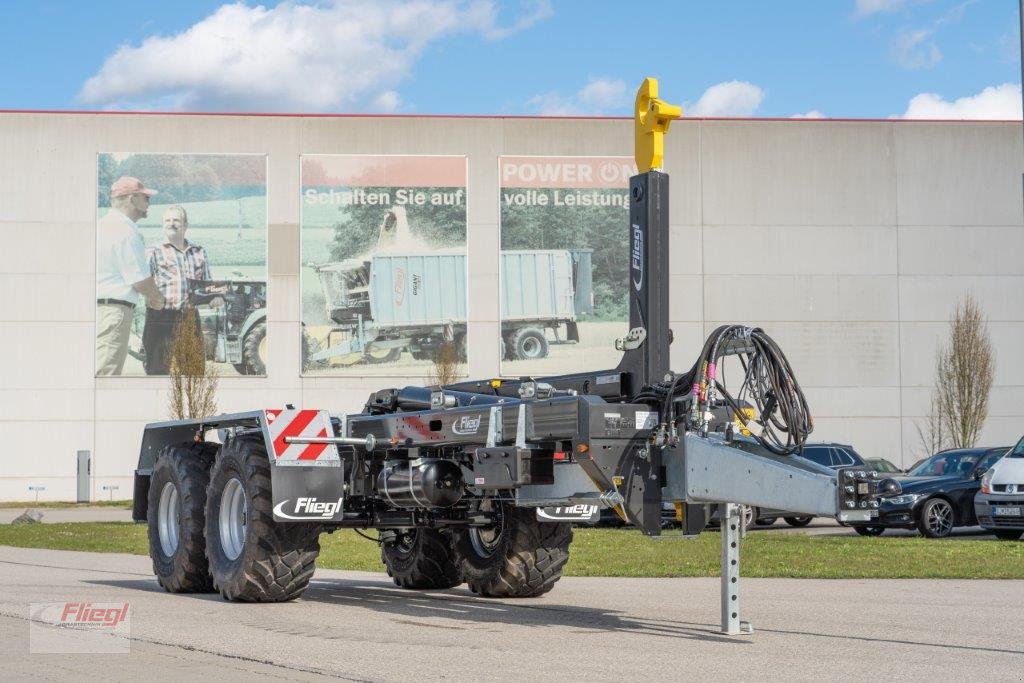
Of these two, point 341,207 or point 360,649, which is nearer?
point 360,649

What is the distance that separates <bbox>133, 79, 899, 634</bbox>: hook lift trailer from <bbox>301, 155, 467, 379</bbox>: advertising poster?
3153 centimetres

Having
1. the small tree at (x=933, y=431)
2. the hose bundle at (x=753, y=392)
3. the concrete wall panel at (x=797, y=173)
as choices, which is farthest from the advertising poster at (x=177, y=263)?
the hose bundle at (x=753, y=392)

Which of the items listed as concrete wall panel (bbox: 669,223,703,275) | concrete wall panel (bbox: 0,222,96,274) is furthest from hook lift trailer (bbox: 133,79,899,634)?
concrete wall panel (bbox: 669,223,703,275)

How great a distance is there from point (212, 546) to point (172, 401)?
34.2 metres

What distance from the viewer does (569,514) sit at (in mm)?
11812

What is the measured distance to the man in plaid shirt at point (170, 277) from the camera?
45906mm

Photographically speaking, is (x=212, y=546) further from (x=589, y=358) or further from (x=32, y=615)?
(x=589, y=358)

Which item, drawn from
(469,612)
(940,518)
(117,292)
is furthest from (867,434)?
(469,612)

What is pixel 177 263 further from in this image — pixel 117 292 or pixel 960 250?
pixel 960 250

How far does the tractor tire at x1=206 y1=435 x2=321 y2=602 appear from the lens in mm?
11641

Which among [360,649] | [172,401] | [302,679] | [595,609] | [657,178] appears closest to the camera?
[302,679]

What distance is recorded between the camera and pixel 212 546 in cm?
1238

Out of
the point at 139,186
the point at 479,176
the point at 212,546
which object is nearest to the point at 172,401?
the point at 139,186

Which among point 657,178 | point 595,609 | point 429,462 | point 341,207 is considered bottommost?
point 595,609
